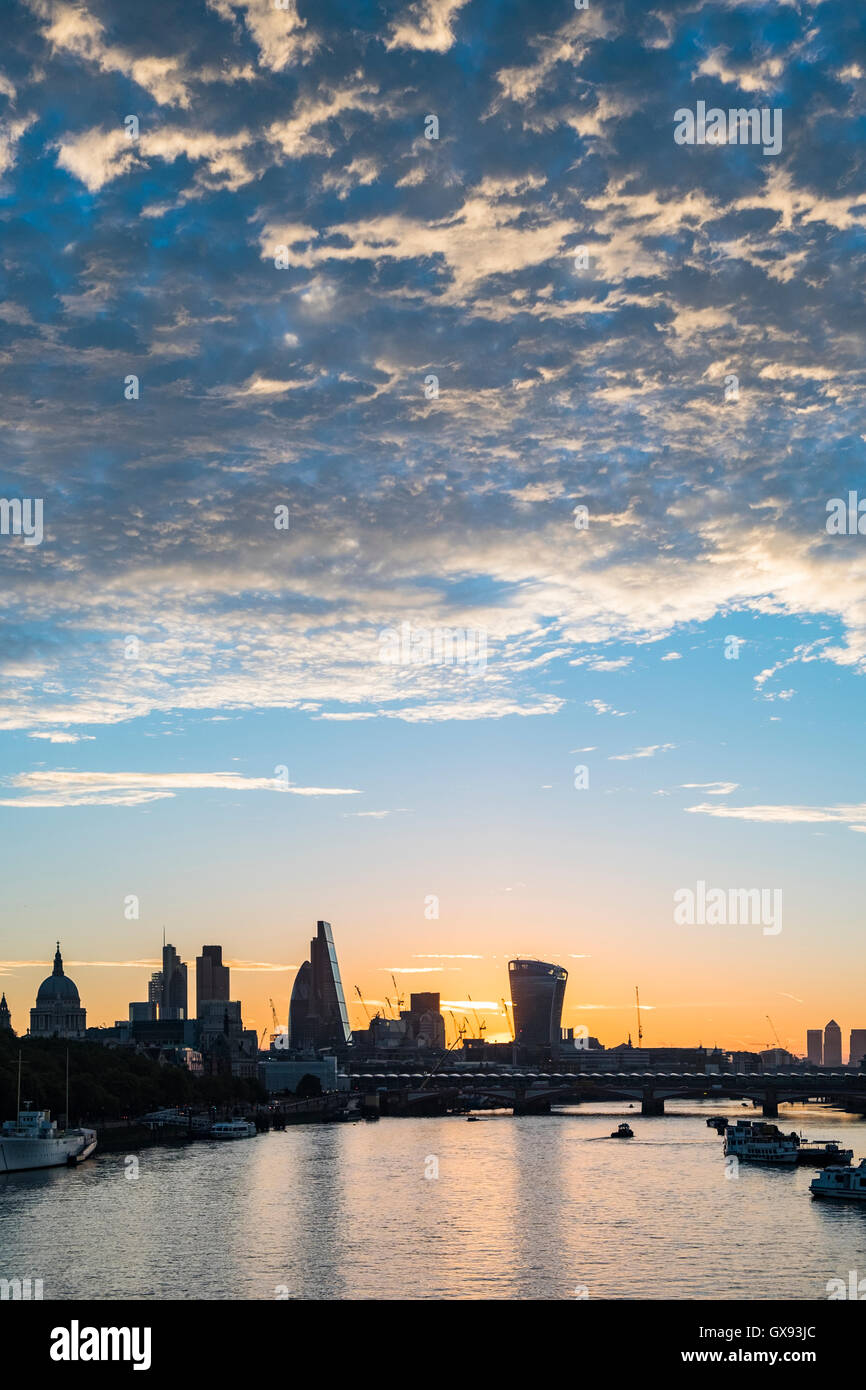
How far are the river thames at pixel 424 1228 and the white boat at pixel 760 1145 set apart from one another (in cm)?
288

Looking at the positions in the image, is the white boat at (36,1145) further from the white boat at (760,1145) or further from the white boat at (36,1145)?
the white boat at (760,1145)

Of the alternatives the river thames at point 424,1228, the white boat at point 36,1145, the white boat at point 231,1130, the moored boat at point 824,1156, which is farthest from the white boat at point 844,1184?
the white boat at point 231,1130

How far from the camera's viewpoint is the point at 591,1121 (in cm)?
19225

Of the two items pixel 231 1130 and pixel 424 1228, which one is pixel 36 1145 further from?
pixel 231 1130

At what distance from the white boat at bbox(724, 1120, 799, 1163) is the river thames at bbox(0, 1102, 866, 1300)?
2875 mm

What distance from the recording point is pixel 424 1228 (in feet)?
219

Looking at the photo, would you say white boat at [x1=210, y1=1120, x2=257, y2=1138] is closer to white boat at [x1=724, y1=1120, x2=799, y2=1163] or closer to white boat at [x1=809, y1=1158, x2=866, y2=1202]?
white boat at [x1=724, y1=1120, x2=799, y2=1163]

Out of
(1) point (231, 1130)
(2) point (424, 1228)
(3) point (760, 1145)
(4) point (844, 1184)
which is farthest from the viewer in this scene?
(1) point (231, 1130)

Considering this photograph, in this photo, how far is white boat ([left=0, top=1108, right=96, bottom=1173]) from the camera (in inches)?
3819

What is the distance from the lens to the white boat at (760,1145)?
4540 inches

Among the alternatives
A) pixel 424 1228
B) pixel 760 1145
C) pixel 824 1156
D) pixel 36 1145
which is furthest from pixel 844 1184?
pixel 36 1145

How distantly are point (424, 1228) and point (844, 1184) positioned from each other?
31.9m

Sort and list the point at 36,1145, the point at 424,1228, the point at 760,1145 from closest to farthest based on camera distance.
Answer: the point at 424,1228 → the point at 36,1145 → the point at 760,1145
